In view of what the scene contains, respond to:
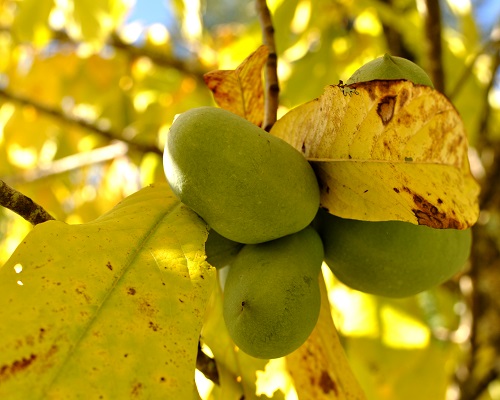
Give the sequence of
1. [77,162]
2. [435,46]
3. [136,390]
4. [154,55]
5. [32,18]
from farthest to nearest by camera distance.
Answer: [154,55], [77,162], [32,18], [435,46], [136,390]

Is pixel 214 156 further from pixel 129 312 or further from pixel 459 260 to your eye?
pixel 459 260

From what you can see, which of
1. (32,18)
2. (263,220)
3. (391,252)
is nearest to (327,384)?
(391,252)

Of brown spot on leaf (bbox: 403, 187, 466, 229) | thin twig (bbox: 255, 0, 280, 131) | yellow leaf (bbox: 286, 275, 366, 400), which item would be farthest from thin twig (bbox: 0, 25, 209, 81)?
brown spot on leaf (bbox: 403, 187, 466, 229)

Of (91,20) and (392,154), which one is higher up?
(392,154)

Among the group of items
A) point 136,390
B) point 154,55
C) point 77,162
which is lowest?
point 77,162

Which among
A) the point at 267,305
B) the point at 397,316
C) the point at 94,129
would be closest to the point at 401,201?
the point at 267,305

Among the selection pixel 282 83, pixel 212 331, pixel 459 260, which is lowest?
pixel 282 83

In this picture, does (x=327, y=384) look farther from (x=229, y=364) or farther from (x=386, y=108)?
(x=386, y=108)
